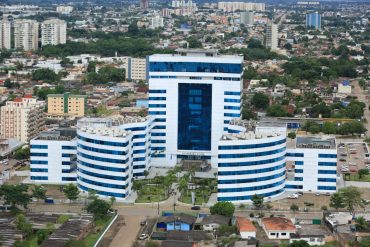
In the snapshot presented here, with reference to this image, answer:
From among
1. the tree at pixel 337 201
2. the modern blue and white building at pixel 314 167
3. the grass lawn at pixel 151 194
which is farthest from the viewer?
the modern blue and white building at pixel 314 167

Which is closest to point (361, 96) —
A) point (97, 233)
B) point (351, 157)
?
point (351, 157)

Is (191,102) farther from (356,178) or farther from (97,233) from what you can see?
(97,233)

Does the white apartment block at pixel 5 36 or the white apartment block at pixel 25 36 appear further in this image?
the white apartment block at pixel 5 36

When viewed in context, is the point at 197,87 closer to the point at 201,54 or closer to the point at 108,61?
the point at 201,54

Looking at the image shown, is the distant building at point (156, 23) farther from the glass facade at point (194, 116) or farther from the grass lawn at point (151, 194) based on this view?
the grass lawn at point (151, 194)

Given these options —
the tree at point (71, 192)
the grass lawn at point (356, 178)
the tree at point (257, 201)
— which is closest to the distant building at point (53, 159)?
the tree at point (71, 192)
